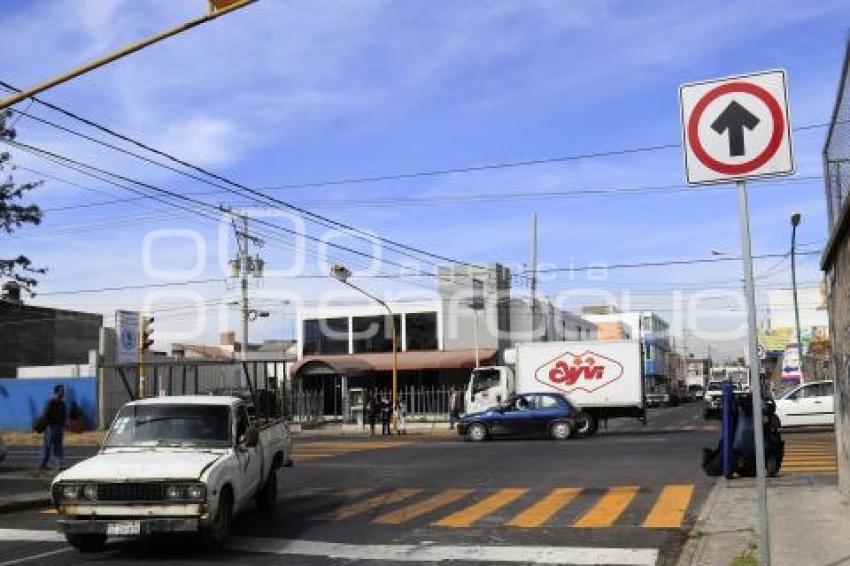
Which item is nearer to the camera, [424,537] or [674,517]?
[424,537]

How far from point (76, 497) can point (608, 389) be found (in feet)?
87.2

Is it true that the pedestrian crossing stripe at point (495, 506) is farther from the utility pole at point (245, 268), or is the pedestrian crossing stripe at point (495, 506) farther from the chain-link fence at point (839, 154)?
the utility pole at point (245, 268)

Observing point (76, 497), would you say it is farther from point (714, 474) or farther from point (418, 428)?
point (418, 428)

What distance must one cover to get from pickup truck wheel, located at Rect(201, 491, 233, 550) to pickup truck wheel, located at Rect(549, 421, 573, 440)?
20740 mm

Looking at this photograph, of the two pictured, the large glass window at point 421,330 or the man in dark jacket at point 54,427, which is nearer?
the man in dark jacket at point 54,427

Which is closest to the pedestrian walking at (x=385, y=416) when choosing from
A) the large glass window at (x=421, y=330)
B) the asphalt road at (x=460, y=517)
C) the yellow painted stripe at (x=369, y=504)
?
the large glass window at (x=421, y=330)

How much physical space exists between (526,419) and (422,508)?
1739cm

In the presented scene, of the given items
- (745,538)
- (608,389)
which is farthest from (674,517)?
(608,389)

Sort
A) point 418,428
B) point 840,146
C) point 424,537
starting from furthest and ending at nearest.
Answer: point 418,428, point 424,537, point 840,146

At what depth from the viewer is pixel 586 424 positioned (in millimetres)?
32719

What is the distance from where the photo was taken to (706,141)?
266 inches

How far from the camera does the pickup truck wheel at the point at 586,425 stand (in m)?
30.9

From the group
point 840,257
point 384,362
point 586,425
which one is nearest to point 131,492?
point 840,257

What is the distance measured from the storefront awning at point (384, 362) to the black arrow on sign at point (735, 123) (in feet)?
142
